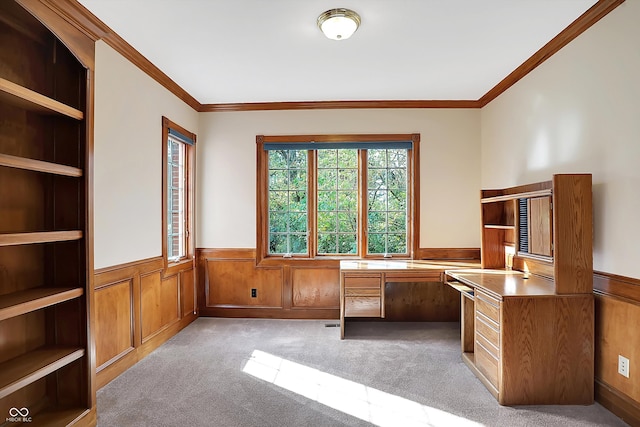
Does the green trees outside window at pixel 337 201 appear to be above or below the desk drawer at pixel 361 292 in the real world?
above

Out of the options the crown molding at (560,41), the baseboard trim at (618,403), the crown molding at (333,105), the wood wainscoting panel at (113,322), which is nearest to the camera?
the baseboard trim at (618,403)

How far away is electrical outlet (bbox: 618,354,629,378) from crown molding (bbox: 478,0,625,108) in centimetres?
224

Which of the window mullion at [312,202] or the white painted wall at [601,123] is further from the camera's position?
the window mullion at [312,202]

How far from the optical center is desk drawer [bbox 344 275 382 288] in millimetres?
3693

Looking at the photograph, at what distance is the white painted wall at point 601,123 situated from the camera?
2205 millimetres

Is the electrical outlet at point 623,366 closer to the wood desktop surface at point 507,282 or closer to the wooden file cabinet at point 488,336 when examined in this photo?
the wood desktop surface at point 507,282

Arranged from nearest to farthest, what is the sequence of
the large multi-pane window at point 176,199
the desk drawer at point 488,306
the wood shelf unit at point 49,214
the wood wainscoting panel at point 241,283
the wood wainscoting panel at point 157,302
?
1. the wood shelf unit at point 49,214
2. the desk drawer at point 488,306
3. the wood wainscoting panel at point 157,302
4. the large multi-pane window at point 176,199
5. the wood wainscoting panel at point 241,283

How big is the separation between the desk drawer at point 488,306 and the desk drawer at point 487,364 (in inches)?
11.1

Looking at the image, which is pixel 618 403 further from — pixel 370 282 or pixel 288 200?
pixel 288 200

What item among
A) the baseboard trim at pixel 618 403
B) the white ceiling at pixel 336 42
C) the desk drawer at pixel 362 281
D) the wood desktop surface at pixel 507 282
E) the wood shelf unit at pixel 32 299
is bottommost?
the baseboard trim at pixel 618 403

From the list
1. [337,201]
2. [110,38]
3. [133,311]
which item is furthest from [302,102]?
[133,311]

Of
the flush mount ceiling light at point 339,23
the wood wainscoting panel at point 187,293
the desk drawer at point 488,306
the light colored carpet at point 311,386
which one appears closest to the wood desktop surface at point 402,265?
the light colored carpet at point 311,386

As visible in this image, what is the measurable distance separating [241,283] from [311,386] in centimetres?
203

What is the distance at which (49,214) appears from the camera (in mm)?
2094
